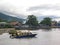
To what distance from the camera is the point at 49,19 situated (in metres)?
176

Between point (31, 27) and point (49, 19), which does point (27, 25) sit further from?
point (49, 19)

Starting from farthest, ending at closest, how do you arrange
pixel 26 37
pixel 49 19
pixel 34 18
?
pixel 49 19
pixel 34 18
pixel 26 37

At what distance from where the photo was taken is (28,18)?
157 meters

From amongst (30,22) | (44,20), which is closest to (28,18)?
(30,22)

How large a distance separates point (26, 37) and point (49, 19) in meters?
109

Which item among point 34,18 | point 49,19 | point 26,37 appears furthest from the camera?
point 49,19

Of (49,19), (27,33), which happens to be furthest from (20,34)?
(49,19)

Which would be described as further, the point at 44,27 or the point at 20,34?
the point at 44,27

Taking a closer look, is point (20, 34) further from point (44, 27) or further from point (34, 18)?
point (44, 27)

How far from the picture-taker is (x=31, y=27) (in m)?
156

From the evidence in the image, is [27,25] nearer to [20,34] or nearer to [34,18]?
[34,18]

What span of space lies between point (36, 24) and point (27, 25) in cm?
683

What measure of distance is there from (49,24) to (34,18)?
89.0 ft

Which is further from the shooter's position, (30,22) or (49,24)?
(49,24)
